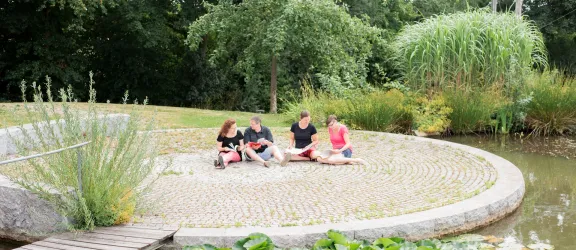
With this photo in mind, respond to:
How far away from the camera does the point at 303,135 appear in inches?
368

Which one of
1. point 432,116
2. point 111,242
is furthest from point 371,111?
point 111,242

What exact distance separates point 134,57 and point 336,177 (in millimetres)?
19007

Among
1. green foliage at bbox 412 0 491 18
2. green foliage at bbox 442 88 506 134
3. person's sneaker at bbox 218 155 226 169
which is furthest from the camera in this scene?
green foliage at bbox 412 0 491 18

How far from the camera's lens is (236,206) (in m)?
6.53

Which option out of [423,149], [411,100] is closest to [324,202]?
[423,149]

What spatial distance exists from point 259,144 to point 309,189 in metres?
1.99

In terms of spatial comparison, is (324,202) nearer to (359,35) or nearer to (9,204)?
(9,204)

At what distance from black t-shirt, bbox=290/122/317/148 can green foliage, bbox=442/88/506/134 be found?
5.61m

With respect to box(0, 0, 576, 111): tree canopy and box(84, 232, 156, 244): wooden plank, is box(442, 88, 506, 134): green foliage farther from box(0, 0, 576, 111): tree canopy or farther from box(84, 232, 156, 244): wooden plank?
box(84, 232, 156, 244): wooden plank

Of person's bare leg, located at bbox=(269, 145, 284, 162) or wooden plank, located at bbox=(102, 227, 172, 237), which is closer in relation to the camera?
wooden plank, located at bbox=(102, 227, 172, 237)

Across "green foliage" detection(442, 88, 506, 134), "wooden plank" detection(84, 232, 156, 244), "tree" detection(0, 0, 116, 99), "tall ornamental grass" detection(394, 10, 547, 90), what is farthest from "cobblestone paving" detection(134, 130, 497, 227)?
"tree" detection(0, 0, 116, 99)

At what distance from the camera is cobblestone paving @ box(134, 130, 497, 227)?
6129 millimetres

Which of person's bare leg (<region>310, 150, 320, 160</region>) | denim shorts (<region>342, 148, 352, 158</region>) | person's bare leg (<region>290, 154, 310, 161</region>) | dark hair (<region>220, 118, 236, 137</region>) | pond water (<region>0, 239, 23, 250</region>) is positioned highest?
dark hair (<region>220, 118, 236, 137</region>)

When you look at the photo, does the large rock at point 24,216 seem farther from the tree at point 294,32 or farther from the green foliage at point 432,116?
the tree at point 294,32
